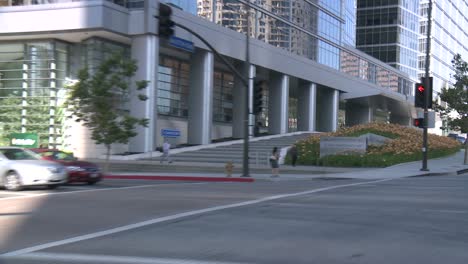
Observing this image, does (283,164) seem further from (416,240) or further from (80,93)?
(416,240)

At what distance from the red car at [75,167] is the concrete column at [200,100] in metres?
20.1

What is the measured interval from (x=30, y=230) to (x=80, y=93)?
1726cm

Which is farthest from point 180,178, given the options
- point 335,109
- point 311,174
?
point 335,109

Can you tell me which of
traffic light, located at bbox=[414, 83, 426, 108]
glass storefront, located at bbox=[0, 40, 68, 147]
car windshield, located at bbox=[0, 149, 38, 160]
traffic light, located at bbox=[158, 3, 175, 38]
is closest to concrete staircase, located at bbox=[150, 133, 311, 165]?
glass storefront, located at bbox=[0, 40, 68, 147]

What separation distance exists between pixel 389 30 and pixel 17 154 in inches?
3290

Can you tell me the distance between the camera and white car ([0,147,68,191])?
1753 centimetres

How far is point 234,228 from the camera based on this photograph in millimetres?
10344

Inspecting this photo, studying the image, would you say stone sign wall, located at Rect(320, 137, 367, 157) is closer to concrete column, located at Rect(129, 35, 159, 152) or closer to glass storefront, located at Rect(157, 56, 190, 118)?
concrete column, located at Rect(129, 35, 159, 152)

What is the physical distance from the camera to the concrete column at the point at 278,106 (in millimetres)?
52656

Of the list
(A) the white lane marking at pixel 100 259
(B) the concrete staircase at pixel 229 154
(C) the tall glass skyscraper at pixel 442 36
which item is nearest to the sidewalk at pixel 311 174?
(B) the concrete staircase at pixel 229 154

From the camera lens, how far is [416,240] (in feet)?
29.8

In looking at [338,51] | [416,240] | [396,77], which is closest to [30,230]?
[416,240]

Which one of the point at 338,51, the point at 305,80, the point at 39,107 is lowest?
the point at 39,107

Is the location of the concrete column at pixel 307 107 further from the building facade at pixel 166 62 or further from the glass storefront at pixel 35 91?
the glass storefront at pixel 35 91
